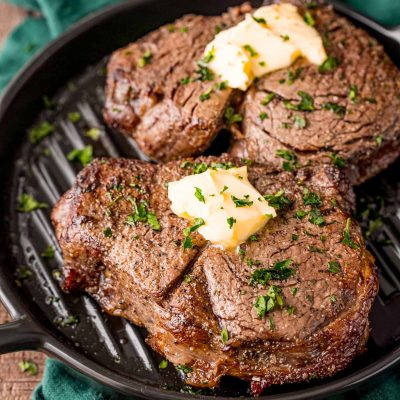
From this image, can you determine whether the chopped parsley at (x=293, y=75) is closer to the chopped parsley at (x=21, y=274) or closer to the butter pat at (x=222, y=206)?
the butter pat at (x=222, y=206)

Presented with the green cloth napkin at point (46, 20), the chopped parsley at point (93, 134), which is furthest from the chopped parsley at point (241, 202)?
the green cloth napkin at point (46, 20)

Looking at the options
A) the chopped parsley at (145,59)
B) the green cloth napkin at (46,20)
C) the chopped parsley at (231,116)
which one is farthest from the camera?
the green cloth napkin at (46,20)

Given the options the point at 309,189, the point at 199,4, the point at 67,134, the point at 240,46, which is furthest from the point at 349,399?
the point at 199,4

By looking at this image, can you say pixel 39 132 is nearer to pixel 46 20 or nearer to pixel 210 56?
pixel 46 20

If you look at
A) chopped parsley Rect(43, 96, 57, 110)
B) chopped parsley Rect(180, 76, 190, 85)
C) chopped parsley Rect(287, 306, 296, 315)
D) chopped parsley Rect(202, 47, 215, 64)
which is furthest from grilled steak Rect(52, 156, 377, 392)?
chopped parsley Rect(43, 96, 57, 110)

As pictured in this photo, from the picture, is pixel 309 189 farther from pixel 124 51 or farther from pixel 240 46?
pixel 124 51

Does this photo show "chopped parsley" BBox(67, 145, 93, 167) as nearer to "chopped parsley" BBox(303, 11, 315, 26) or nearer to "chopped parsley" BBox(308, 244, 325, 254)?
"chopped parsley" BBox(303, 11, 315, 26)
